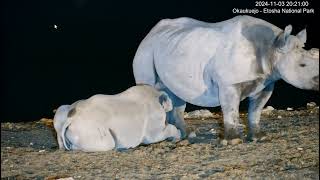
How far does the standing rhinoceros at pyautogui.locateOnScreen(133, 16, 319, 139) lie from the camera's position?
616 centimetres

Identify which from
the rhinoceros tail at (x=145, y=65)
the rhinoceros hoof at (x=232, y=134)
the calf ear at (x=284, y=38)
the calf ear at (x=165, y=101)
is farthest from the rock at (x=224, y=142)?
the rhinoceros tail at (x=145, y=65)

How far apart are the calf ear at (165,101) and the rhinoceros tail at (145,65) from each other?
47 centimetres

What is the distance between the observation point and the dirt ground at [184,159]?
199 inches

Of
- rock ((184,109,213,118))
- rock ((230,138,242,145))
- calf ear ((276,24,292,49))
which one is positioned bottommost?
rock ((184,109,213,118))

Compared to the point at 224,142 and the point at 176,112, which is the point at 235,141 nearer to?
the point at 224,142

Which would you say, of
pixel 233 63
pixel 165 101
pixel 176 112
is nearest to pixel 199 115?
pixel 176 112

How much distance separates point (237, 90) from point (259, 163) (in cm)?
121

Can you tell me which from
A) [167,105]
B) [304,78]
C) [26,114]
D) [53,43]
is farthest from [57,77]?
[304,78]

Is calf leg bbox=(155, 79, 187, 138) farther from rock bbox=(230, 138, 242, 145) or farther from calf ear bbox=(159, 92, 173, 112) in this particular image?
rock bbox=(230, 138, 242, 145)

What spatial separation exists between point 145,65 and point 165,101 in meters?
0.68

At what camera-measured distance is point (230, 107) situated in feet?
21.0

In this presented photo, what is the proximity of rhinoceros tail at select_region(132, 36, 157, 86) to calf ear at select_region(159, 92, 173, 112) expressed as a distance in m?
0.47

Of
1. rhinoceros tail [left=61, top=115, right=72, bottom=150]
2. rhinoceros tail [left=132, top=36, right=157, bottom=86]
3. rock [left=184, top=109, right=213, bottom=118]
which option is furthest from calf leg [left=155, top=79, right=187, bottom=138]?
rock [left=184, top=109, right=213, bottom=118]

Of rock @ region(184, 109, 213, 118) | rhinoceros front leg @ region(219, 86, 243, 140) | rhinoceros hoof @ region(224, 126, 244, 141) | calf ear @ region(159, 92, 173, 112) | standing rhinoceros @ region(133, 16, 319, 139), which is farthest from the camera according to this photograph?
rock @ region(184, 109, 213, 118)
